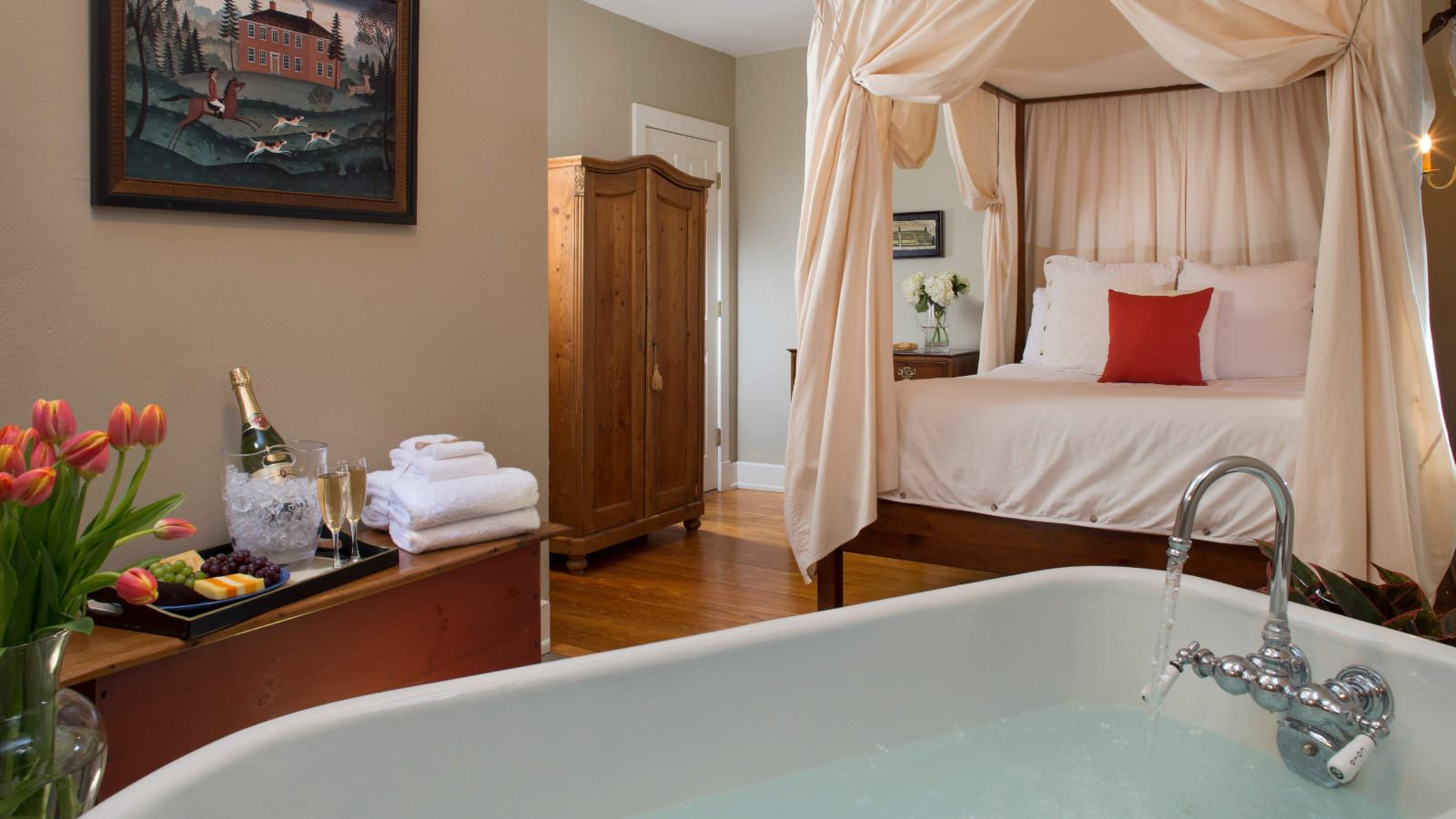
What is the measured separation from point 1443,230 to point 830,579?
9.25 ft

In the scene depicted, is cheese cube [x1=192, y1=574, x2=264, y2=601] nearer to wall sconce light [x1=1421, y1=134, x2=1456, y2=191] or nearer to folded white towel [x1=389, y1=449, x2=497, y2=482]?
folded white towel [x1=389, y1=449, x2=497, y2=482]

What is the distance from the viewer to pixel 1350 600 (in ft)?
6.15

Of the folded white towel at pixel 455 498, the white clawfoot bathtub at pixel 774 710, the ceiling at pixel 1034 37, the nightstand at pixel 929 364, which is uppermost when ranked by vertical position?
the ceiling at pixel 1034 37

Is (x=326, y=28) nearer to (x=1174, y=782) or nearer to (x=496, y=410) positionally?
(x=496, y=410)

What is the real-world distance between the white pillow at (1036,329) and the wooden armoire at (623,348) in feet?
5.05

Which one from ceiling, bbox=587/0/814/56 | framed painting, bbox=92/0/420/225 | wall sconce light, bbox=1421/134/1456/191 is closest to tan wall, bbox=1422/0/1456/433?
wall sconce light, bbox=1421/134/1456/191

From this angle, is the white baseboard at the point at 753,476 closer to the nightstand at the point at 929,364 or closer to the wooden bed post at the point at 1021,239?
the nightstand at the point at 929,364

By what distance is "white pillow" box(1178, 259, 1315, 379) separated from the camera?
3.88 m

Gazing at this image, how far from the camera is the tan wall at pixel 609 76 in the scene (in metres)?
4.86

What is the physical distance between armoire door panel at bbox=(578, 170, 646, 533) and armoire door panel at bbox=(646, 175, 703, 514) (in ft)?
0.23

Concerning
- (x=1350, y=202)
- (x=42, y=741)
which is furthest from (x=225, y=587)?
(x=1350, y=202)

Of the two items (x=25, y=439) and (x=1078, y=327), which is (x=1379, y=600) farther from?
(x=1078, y=327)

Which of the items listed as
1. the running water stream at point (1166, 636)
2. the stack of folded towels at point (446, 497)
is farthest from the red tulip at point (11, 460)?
the running water stream at point (1166, 636)

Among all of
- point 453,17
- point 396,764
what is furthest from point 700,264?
point 396,764
